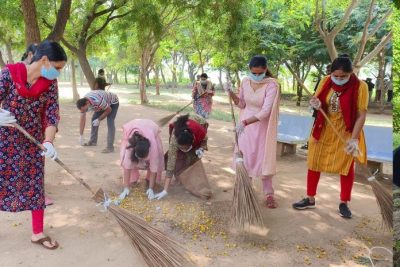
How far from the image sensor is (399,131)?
1.91 m

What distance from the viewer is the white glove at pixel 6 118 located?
7.45 feet

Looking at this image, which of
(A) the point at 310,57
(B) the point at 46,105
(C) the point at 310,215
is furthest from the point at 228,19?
(B) the point at 46,105

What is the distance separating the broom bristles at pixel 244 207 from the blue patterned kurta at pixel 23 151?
1.39m

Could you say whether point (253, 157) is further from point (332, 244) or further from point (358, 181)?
point (358, 181)

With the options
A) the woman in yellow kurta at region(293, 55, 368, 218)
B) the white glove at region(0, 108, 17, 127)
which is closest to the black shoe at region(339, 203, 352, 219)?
the woman in yellow kurta at region(293, 55, 368, 218)

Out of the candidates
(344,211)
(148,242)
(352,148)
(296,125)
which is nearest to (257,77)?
(352,148)

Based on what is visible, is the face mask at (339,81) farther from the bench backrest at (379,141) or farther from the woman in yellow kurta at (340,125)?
the bench backrest at (379,141)

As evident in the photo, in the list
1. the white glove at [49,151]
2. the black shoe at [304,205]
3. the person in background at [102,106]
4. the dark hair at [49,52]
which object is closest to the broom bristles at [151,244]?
the white glove at [49,151]

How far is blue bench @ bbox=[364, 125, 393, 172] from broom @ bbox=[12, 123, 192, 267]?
2.57 metres

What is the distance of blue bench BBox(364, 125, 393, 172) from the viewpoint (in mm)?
4047

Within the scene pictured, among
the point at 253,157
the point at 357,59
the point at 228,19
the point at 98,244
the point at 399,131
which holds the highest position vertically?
the point at 228,19

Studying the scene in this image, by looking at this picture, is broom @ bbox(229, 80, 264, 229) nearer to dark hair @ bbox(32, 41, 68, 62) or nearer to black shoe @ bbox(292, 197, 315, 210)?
black shoe @ bbox(292, 197, 315, 210)

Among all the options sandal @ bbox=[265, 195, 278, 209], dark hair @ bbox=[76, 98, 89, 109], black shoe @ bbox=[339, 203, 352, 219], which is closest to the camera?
black shoe @ bbox=[339, 203, 352, 219]

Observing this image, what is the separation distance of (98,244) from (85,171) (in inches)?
73.2
